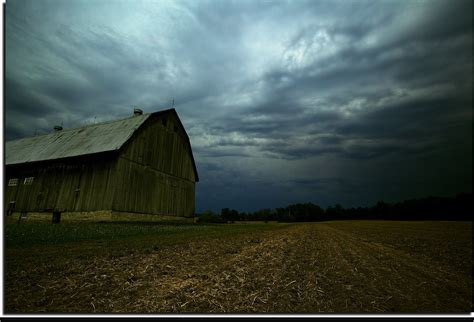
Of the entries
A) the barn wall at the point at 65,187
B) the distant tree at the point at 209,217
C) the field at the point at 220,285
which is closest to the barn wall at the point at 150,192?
the barn wall at the point at 65,187

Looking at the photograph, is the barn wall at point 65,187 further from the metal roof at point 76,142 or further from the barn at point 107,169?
the metal roof at point 76,142

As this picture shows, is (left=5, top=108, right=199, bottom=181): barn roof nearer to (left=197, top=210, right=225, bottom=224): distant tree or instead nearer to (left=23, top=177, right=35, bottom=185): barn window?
(left=23, top=177, right=35, bottom=185): barn window

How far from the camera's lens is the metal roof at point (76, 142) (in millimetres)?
17844

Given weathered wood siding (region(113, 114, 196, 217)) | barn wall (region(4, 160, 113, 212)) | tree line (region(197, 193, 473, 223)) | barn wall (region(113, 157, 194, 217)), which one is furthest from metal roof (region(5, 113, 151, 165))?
tree line (region(197, 193, 473, 223))

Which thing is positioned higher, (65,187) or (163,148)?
(163,148)

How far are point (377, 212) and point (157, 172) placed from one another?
1822 inches

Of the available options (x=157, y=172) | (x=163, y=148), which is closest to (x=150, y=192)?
(x=157, y=172)

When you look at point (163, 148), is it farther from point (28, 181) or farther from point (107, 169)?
point (28, 181)

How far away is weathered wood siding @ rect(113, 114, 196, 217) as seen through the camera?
57.0 feet

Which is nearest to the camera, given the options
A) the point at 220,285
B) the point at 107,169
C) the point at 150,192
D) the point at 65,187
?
the point at 220,285

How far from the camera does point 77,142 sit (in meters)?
19.5

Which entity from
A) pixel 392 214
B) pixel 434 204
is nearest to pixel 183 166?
pixel 434 204

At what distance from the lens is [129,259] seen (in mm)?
4902
